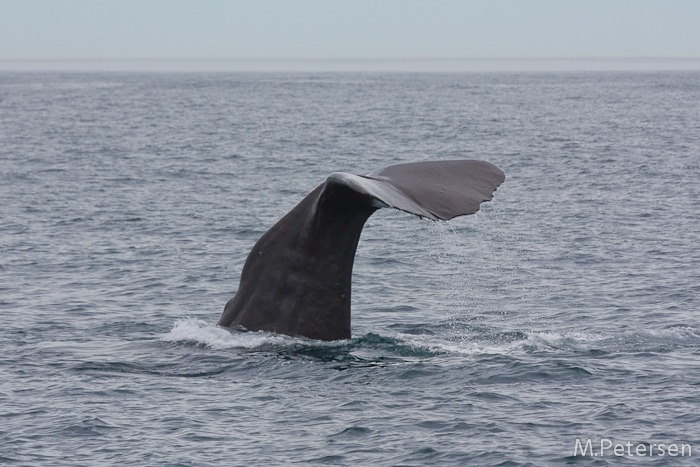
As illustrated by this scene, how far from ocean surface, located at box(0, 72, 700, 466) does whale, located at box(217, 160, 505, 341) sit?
0.38 meters

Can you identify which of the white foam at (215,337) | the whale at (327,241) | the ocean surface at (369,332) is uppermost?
the whale at (327,241)

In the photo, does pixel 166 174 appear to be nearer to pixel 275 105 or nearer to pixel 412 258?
pixel 412 258

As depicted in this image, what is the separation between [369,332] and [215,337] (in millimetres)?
2590

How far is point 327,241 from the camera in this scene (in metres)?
9.41

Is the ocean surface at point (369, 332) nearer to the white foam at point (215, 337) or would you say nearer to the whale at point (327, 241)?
the white foam at point (215, 337)

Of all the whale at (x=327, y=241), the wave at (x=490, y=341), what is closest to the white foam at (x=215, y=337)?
the wave at (x=490, y=341)

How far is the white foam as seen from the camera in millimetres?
10195

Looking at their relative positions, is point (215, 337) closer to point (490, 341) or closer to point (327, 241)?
point (327, 241)

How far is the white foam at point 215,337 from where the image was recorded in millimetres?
10195

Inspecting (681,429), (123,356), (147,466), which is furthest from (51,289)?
(681,429)

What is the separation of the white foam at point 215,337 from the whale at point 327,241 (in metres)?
0.13

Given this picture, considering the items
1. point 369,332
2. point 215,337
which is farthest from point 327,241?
point 369,332

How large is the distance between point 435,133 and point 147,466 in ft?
164

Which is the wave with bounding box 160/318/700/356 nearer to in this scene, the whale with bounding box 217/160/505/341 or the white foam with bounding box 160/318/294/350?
the white foam with bounding box 160/318/294/350
